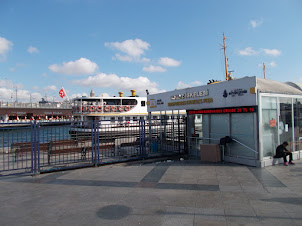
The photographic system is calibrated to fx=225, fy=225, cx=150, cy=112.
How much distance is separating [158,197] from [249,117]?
534 centimetres

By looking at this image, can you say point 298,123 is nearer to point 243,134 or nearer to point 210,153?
point 243,134

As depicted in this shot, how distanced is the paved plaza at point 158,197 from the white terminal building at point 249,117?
0.93 meters

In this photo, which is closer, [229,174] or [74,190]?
[74,190]

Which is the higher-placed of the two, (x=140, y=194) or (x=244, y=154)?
(x=244, y=154)

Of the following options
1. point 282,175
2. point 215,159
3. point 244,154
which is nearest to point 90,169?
point 215,159

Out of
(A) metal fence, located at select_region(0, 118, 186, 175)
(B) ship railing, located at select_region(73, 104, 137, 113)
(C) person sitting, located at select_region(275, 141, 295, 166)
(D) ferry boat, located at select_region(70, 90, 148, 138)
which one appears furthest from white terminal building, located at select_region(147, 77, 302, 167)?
(B) ship railing, located at select_region(73, 104, 137, 113)

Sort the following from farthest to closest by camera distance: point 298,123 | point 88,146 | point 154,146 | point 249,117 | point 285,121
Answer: point 154,146, point 88,146, point 298,123, point 285,121, point 249,117

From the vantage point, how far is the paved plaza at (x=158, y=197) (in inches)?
179

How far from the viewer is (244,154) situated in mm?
9227

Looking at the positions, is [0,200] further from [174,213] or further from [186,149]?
[186,149]

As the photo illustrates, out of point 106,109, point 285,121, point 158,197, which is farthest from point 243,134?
point 106,109

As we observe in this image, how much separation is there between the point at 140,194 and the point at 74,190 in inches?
79.0

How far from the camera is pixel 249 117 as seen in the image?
9.00m

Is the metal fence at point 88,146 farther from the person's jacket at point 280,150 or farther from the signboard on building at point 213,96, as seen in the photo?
the person's jacket at point 280,150
